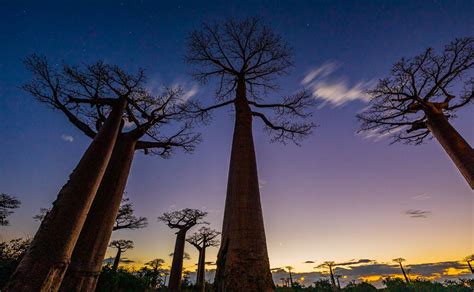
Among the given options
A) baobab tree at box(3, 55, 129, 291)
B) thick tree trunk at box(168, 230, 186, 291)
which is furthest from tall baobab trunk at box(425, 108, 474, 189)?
thick tree trunk at box(168, 230, 186, 291)

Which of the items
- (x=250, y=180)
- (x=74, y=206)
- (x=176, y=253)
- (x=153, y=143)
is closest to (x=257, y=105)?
(x=250, y=180)

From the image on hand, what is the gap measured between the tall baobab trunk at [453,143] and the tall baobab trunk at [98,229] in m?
8.40

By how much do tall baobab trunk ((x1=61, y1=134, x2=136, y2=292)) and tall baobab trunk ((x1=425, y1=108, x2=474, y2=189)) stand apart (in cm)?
840

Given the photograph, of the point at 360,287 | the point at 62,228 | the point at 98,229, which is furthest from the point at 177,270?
the point at 360,287

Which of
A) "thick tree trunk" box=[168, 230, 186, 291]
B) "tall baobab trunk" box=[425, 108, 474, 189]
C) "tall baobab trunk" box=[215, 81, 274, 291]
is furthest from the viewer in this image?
"thick tree trunk" box=[168, 230, 186, 291]

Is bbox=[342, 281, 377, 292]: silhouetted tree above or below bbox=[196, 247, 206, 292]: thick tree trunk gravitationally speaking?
below

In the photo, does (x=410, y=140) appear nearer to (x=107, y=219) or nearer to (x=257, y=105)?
(x=257, y=105)

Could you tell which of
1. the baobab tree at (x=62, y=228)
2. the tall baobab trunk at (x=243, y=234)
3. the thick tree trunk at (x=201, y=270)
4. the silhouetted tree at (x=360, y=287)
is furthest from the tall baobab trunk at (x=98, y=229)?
the silhouetted tree at (x=360, y=287)

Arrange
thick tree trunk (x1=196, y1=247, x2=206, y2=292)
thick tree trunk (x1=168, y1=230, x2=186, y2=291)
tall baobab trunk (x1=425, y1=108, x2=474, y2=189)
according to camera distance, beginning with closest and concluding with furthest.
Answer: tall baobab trunk (x1=425, y1=108, x2=474, y2=189) → thick tree trunk (x1=168, y1=230, x2=186, y2=291) → thick tree trunk (x1=196, y1=247, x2=206, y2=292)

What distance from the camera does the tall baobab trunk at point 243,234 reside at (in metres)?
1.99

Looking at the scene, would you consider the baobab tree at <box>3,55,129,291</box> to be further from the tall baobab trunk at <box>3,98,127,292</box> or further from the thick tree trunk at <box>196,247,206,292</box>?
the thick tree trunk at <box>196,247,206,292</box>

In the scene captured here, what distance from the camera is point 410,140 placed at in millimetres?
7938

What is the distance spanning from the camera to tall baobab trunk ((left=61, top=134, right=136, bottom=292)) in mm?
3512

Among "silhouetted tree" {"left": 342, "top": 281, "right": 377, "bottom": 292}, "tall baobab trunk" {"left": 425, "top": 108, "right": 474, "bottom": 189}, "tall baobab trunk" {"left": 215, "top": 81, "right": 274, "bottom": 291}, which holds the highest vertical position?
"tall baobab trunk" {"left": 425, "top": 108, "right": 474, "bottom": 189}
